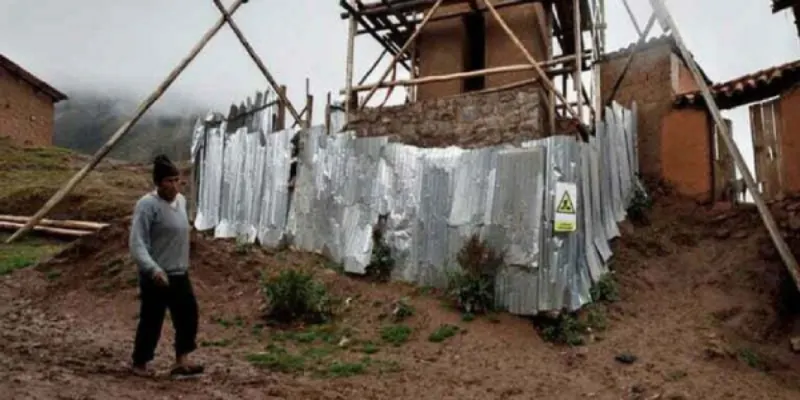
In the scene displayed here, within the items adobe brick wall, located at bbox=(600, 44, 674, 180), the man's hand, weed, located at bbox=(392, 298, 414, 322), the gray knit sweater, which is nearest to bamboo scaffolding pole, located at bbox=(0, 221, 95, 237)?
weed, located at bbox=(392, 298, 414, 322)

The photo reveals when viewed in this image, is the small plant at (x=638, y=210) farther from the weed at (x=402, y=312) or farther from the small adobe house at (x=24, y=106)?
the small adobe house at (x=24, y=106)

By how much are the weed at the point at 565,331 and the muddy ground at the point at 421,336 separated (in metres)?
0.12

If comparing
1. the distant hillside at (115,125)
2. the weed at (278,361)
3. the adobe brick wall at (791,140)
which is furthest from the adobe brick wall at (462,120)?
the distant hillside at (115,125)

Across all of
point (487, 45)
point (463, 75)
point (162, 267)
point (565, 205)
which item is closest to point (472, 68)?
point (487, 45)

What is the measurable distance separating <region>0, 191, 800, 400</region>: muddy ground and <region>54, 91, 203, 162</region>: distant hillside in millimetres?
35459

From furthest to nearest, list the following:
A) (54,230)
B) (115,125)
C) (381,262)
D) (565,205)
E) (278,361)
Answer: (115,125) < (54,230) < (381,262) < (565,205) < (278,361)

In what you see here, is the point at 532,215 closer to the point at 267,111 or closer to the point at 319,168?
the point at 319,168

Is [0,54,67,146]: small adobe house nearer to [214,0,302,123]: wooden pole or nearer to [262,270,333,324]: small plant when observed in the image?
[214,0,302,123]: wooden pole

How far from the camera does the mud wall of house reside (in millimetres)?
10898

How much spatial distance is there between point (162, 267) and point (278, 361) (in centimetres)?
164

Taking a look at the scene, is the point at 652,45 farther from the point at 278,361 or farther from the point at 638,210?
the point at 278,361

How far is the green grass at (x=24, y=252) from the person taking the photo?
9.48 meters

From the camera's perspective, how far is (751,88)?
10.0 meters

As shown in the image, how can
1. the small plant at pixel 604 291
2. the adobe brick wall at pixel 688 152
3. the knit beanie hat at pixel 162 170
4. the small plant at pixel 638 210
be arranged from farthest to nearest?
1. the adobe brick wall at pixel 688 152
2. the small plant at pixel 638 210
3. the small plant at pixel 604 291
4. the knit beanie hat at pixel 162 170
